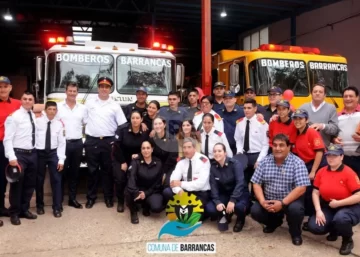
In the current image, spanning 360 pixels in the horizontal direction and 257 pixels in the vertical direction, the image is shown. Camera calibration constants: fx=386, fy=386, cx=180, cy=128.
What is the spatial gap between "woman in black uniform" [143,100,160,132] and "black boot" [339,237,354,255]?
2.73 m

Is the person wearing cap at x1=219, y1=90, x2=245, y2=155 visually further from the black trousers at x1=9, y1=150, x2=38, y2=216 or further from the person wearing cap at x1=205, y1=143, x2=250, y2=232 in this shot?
the black trousers at x1=9, y1=150, x2=38, y2=216

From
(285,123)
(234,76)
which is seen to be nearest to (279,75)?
(234,76)

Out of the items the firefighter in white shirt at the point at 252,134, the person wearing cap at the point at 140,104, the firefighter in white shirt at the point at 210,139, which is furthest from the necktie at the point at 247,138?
the person wearing cap at the point at 140,104

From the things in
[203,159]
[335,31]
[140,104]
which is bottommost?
[203,159]

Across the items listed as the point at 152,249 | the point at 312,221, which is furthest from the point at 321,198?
the point at 152,249

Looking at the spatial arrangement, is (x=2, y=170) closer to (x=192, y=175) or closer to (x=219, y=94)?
(x=192, y=175)

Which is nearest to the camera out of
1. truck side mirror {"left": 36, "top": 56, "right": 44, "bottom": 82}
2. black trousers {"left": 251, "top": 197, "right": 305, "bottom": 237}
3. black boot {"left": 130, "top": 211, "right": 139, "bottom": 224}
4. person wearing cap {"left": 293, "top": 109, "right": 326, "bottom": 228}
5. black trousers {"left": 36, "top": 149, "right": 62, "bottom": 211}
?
black trousers {"left": 251, "top": 197, "right": 305, "bottom": 237}

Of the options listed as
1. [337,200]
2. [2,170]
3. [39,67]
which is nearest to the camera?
[337,200]

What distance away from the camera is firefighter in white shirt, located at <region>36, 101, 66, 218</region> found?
4.79 m

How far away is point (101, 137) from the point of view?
526cm

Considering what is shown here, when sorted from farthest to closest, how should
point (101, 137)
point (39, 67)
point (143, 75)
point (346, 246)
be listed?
point (143, 75) → point (39, 67) → point (101, 137) → point (346, 246)

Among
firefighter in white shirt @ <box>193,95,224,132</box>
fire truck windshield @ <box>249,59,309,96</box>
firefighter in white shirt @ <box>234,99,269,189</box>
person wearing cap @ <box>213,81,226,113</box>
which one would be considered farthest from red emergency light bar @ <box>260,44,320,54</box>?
firefighter in white shirt @ <box>234,99,269,189</box>

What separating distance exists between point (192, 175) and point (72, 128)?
1.73 m

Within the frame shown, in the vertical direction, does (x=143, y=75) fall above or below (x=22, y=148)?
above
